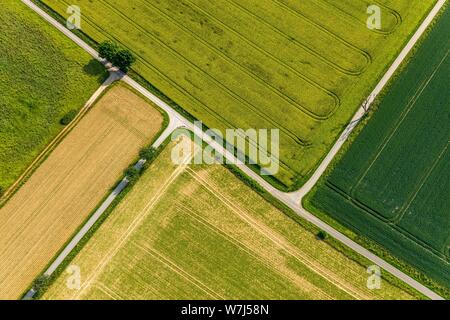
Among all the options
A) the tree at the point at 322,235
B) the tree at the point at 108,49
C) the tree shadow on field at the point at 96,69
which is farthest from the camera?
the tree shadow on field at the point at 96,69

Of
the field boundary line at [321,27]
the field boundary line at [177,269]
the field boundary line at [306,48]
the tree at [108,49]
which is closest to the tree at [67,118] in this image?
the tree at [108,49]

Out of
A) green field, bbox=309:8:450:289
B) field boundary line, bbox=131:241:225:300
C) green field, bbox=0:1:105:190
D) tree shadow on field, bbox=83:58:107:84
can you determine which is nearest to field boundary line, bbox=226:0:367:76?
green field, bbox=309:8:450:289

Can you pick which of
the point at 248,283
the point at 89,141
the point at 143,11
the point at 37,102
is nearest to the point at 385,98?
the point at 248,283

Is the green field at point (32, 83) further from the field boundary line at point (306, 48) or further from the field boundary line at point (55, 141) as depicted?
the field boundary line at point (306, 48)

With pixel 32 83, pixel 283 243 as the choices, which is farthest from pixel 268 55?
pixel 32 83

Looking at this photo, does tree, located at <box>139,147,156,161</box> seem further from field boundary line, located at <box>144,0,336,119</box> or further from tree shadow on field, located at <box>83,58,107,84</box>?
field boundary line, located at <box>144,0,336,119</box>

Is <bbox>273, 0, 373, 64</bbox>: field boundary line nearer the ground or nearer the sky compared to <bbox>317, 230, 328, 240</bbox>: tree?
nearer the sky
